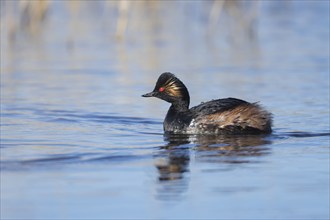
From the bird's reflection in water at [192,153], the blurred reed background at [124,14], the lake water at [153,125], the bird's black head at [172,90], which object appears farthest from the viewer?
the blurred reed background at [124,14]

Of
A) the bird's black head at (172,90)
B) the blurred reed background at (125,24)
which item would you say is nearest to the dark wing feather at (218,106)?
the bird's black head at (172,90)

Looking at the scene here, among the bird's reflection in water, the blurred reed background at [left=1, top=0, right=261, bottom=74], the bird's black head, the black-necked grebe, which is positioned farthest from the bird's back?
the blurred reed background at [left=1, top=0, right=261, bottom=74]

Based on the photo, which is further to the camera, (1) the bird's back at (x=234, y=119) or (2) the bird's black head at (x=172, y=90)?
(2) the bird's black head at (x=172, y=90)

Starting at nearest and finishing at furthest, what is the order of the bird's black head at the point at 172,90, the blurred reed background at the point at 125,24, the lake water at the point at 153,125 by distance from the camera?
the lake water at the point at 153,125 < the bird's black head at the point at 172,90 < the blurred reed background at the point at 125,24

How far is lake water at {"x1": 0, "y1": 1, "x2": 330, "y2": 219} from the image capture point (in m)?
7.38

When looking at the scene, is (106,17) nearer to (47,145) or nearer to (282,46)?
(282,46)

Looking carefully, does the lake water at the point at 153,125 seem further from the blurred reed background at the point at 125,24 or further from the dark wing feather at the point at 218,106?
the dark wing feather at the point at 218,106

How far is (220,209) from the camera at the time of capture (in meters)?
7.09

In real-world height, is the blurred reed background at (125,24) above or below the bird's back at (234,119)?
above

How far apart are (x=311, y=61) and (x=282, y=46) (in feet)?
7.90

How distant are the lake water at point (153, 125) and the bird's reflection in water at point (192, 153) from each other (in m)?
0.02

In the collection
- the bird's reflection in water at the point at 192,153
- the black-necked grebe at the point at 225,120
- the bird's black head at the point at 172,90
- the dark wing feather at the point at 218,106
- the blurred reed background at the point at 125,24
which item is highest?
the blurred reed background at the point at 125,24

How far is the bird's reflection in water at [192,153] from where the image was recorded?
26.4 ft

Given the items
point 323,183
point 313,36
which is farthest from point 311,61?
point 323,183
